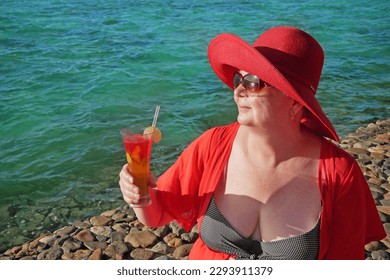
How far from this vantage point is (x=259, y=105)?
2.83 meters

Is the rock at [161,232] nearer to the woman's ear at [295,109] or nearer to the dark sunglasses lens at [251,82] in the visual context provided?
the woman's ear at [295,109]

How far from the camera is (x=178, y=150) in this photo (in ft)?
27.2

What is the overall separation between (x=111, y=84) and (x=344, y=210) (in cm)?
916

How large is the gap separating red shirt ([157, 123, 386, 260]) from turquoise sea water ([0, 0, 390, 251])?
329cm

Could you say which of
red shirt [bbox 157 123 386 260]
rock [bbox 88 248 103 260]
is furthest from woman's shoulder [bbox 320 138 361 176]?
rock [bbox 88 248 103 260]

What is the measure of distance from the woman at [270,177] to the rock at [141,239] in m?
2.02

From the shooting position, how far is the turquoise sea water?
736cm

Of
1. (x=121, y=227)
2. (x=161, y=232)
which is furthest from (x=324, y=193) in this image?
(x=121, y=227)

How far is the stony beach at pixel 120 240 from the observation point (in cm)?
503

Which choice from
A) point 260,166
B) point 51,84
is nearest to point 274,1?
point 51,84

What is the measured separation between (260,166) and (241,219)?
316mm

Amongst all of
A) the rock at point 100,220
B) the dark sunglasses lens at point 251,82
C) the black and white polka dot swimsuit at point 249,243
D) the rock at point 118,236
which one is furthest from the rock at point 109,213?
the dark sunglasses lens at point 251,82
